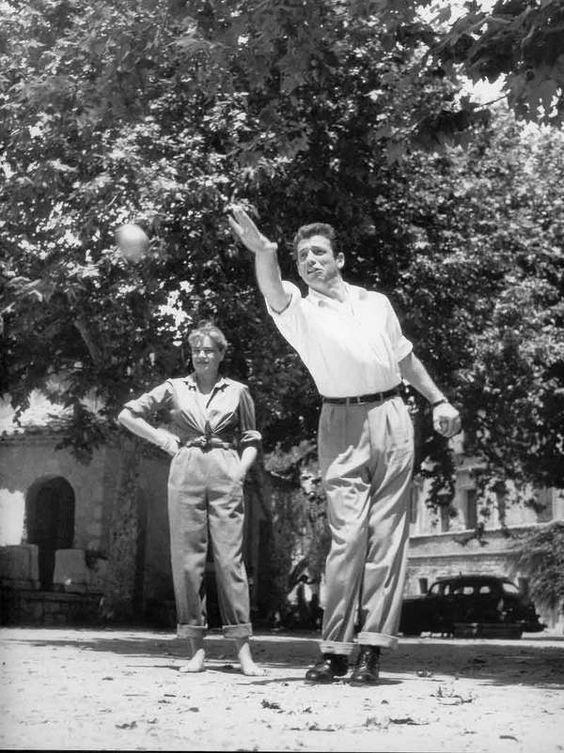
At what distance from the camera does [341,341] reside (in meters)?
6.27

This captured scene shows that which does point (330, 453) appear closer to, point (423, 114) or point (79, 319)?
point (423, 114)

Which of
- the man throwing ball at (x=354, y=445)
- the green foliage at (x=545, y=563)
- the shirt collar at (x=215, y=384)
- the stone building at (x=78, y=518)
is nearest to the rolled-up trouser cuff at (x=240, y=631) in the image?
the man throwing ball at (x=354, y=445)

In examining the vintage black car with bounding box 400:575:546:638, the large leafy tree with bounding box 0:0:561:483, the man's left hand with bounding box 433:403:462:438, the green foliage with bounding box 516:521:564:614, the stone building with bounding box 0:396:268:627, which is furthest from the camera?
the green foliage with bounding box 516:521:564:614

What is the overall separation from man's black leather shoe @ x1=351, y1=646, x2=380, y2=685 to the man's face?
6.37ft

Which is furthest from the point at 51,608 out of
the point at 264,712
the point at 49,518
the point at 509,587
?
the point at 264,712

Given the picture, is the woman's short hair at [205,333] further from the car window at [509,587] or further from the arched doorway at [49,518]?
the car window at [509,587]

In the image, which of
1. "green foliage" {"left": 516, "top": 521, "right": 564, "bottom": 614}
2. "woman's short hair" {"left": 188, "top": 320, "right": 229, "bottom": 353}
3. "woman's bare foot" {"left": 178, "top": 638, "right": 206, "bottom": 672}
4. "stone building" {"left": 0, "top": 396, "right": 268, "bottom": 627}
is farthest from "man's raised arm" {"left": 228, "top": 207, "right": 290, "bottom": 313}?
"green foliage" {"left": 516, "top": 521, "right": 564, "bottom": 614}

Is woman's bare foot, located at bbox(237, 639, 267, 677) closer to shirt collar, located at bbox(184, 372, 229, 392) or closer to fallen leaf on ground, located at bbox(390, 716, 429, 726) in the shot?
shirt collar, located at bbox(184, 372, 229, 392)

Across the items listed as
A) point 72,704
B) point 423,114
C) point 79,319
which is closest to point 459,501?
point 79,319

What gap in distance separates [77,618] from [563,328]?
1179 cm

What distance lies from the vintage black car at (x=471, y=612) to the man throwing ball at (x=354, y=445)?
27.6 meters

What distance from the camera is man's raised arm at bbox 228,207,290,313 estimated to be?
5.89 meters

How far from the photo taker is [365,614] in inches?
244

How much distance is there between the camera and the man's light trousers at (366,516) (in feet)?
20.2
